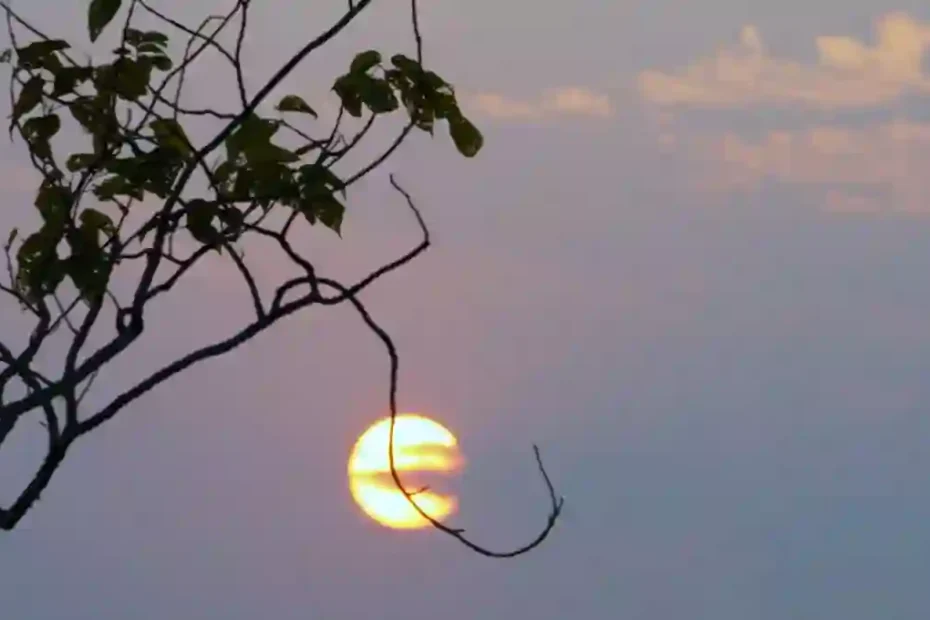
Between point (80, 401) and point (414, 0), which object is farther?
point (80, 401)

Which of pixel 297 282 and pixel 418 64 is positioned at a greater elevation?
pixel 418 64

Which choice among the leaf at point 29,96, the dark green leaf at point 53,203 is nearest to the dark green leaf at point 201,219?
the dark green leaf at point 53,203

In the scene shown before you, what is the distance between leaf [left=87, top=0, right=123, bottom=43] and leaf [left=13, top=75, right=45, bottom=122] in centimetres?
25

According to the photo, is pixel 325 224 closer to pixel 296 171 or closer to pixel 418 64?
pixel 296 171

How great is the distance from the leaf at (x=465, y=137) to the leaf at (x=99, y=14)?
2.01ft

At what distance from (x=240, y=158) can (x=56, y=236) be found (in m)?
0.37

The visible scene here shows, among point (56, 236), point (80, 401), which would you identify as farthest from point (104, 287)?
point (80, 401)

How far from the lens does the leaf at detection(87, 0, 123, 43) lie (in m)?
2.40

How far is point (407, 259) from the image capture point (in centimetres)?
249

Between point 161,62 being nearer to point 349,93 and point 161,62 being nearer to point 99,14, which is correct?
point 99,14

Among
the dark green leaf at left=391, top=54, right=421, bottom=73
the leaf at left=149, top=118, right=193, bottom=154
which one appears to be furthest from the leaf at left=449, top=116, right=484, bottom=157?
the leaf at left=149, top=118, right=193, bottom=154

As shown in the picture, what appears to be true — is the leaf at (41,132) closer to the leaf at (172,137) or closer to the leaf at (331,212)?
the leaf at (172,137)

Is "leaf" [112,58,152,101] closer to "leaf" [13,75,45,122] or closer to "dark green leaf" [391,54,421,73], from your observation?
"leaf" [13,75,45,122]

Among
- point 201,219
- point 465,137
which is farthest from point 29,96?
point 465,137
